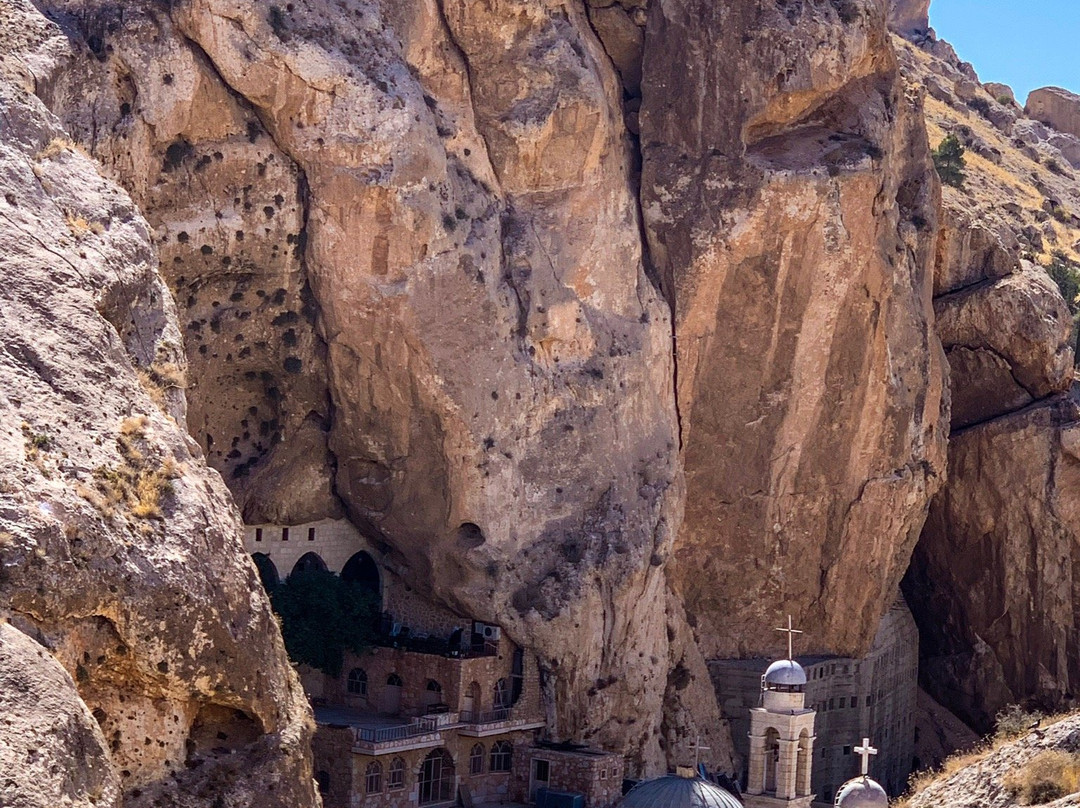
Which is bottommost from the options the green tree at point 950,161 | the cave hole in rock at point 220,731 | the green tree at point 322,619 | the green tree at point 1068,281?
the cave hole in rock at point 220,731

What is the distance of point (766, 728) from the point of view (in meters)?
46.2

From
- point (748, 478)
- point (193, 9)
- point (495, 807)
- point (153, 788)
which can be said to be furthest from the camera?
point (748, 478)

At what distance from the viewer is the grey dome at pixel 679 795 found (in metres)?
41.1

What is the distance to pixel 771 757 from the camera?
153ft

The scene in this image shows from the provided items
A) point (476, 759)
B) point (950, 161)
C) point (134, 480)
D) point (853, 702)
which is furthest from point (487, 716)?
point (950, 161)

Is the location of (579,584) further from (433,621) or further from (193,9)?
(193,9)

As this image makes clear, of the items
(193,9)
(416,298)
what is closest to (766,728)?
(416,298)

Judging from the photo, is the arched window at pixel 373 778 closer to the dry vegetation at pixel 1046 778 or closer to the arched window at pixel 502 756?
the arched window at pixel 502 756

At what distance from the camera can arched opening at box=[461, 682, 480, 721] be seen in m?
47.6

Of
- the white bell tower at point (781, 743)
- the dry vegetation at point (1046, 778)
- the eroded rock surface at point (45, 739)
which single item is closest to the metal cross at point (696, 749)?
the white bell tower at point (781, 743)

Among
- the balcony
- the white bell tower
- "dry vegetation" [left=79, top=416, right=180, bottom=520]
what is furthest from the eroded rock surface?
the white bell tower

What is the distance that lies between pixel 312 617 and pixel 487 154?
36.8 feet

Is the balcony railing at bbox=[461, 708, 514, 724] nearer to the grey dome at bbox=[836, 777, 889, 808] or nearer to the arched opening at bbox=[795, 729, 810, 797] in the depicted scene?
the arched opening at bbox=[795, 729, 810, 797]

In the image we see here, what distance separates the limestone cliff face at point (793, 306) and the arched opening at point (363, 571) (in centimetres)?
812
